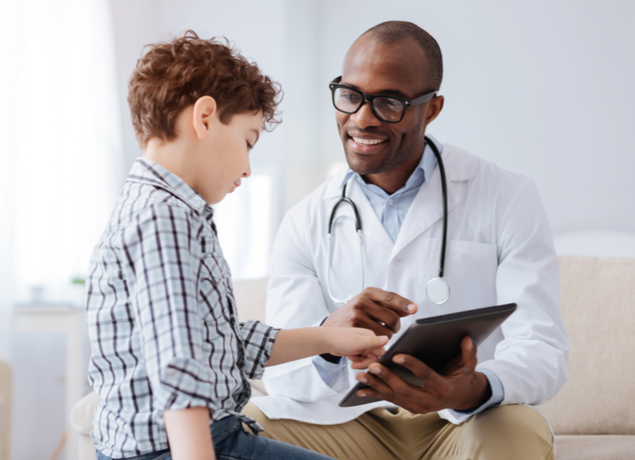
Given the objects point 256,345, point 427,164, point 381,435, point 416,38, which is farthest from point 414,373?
point 416,38

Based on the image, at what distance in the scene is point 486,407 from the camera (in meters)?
1.18

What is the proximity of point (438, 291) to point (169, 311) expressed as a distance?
81 cm

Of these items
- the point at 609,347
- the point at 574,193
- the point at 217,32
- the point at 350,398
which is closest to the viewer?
the point at 350,398

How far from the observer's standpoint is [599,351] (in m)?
1.72

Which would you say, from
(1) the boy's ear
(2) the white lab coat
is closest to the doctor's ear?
(2) the white lab coat

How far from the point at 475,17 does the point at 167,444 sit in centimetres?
224

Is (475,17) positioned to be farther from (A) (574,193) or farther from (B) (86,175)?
(B) (86,175)

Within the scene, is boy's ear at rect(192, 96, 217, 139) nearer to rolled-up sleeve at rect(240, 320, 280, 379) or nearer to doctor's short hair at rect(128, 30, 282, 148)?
doctor's short hair at rect(128, 30, 282, 148)

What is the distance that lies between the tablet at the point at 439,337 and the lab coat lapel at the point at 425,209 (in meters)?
0.40

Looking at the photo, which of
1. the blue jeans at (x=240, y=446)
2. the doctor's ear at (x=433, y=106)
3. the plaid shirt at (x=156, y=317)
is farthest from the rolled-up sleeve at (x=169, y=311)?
the doctor's ear at (x=433, y=106)

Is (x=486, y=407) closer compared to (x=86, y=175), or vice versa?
(x=486, y=407)

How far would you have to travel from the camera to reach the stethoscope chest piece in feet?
4.47

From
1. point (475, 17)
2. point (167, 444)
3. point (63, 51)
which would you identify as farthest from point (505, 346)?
point (63, 51)

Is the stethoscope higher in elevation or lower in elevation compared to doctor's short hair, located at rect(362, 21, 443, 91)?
lower
